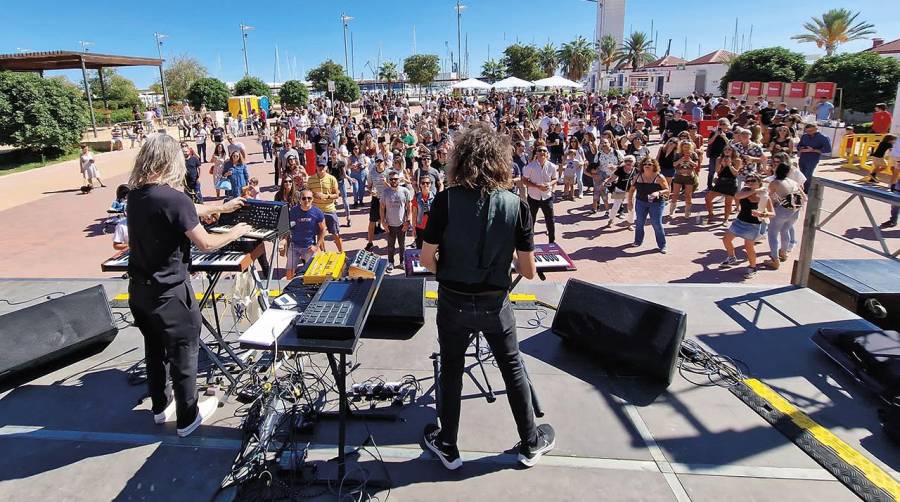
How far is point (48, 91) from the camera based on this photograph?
66.2 feet

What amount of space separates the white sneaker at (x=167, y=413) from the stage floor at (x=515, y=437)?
56 millimetres

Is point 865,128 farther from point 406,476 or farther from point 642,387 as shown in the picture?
point 406,476

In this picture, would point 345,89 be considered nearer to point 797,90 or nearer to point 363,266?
point 797,90

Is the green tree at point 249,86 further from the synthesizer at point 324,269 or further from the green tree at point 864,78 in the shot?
the synthesizer at point 324,269

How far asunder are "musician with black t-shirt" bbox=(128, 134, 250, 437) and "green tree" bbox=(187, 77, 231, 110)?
3983 centimetres

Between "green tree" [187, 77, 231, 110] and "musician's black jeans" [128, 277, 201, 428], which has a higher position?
"green tree" [187, 77, 231, 110]

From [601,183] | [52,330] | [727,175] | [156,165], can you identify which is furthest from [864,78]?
[52,330]

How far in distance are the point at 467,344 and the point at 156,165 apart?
2191mm

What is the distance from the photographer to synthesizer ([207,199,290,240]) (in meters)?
4.10

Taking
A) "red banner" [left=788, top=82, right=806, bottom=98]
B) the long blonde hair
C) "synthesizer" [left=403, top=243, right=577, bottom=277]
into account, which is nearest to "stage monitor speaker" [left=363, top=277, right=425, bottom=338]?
"synthesizer" [left=403, top=243, right=577, bottom=277]

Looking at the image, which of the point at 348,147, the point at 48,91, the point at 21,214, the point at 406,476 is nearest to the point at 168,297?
the point at 406,476

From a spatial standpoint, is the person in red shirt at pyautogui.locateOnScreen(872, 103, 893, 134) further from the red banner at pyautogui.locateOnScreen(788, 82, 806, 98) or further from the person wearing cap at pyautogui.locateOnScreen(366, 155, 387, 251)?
the person wearing cap at pyautogui.locateOnScreen(366, 155, 387, 251)

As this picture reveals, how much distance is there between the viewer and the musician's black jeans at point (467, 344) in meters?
2.93

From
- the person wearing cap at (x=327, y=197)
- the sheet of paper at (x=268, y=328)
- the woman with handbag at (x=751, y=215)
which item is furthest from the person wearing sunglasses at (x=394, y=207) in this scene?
the woman with handbag at (x=751, y=215)
